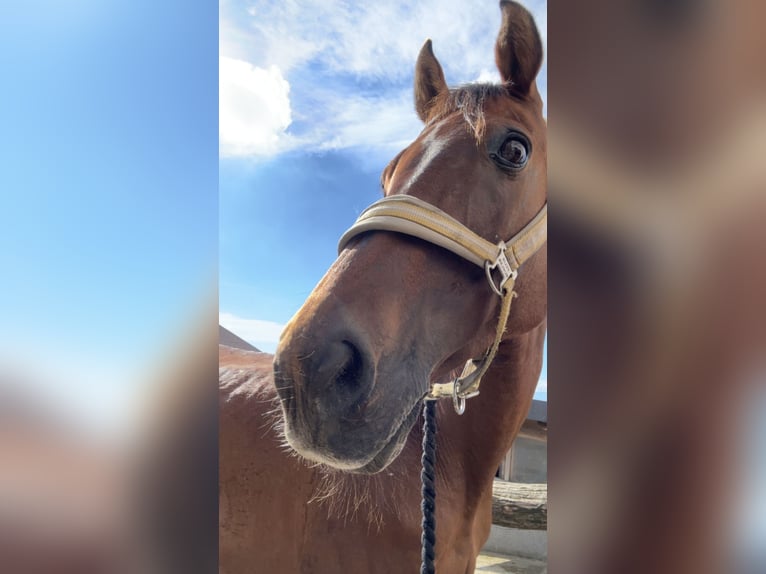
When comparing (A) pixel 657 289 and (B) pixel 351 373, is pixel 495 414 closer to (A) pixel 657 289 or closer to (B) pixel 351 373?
(B) pixel 351 373

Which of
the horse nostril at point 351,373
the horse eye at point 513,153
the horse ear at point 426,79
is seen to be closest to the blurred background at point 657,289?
the horse nostril at point 351,373

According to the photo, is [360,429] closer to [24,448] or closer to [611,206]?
[24,448]

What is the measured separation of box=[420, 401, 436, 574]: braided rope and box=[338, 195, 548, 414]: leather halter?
5 cm

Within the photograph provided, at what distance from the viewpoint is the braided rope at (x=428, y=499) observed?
2.17 ft

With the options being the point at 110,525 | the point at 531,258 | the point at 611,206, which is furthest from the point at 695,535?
the point at 531,258

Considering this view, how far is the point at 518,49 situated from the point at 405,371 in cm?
55

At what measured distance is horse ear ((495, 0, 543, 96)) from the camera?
81cm

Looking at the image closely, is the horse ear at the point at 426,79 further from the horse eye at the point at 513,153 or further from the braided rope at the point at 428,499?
the braided rope at the point at 428,499

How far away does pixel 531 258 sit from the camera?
81cm

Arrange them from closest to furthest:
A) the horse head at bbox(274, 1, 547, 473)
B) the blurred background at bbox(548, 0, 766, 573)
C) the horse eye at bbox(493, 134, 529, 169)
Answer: the blurred background at bbox(548, 0, 766, 573) < the horse head at bbox(274, 1, 547, 473) < the horse eye at bbox(493, 134, 529, 169)

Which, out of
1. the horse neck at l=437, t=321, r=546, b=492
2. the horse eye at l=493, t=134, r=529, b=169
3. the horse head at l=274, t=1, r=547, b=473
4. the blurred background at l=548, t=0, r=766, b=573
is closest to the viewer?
the blurred background at l=548, t=0, r=766, b=573

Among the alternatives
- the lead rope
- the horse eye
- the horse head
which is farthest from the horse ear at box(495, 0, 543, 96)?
the lead rope

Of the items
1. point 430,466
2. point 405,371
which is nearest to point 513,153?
point 405,371

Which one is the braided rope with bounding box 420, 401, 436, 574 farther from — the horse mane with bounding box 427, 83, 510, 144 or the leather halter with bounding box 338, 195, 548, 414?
the horse mane with bounding box 427, 83, 510, 144
